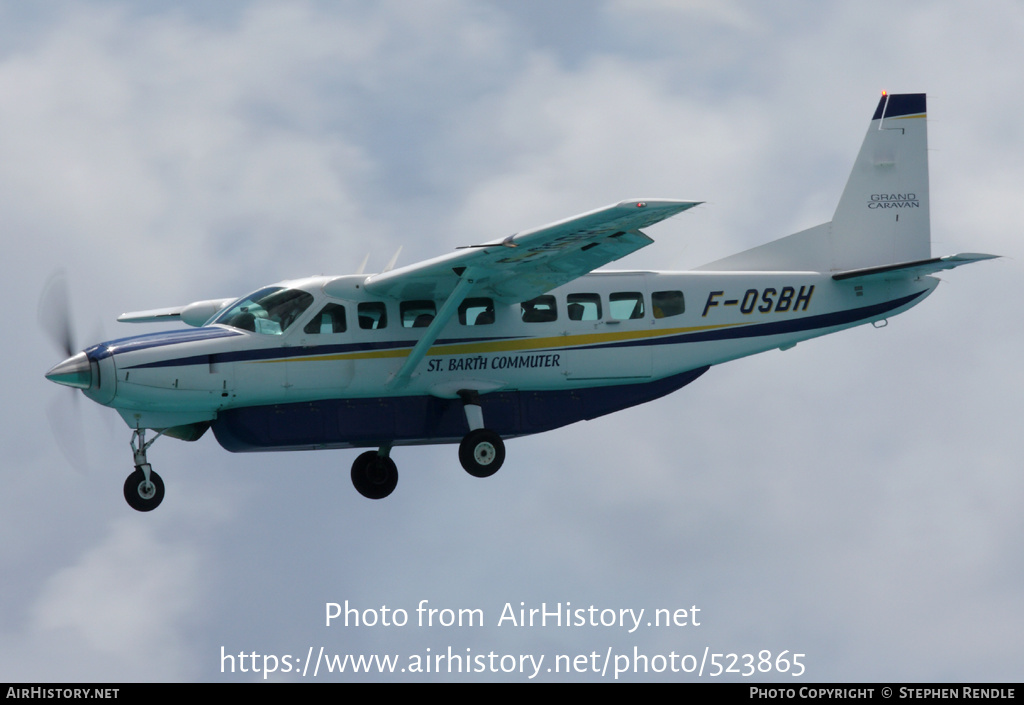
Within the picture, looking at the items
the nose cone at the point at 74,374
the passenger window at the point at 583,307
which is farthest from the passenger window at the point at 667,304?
the nose cone at the point at 74,374

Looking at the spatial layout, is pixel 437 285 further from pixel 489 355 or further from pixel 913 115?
pixel 913 115

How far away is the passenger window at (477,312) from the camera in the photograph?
979 inches

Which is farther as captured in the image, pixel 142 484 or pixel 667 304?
pixel 667 304

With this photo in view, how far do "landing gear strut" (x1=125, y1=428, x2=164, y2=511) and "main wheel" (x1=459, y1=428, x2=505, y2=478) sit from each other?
4.62 meters

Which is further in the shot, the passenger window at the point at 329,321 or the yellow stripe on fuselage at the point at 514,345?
the yellow stripe on fuselage at the point at 514,345

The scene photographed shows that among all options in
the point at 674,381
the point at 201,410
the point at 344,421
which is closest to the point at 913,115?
the point at 674,381

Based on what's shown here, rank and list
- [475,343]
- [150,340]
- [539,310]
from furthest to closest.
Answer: [539,310]
[475,343]
[150,340]

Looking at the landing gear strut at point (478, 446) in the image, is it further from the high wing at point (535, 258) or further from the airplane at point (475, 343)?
the high wing at point (535, 258)

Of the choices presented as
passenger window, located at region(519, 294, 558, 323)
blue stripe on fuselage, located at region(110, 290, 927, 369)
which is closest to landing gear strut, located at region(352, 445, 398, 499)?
blue stripe on fuselage, located at region(110, 290, 927, 369)

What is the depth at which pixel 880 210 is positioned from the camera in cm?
2798

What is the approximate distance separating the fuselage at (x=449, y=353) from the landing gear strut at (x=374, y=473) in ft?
4.17

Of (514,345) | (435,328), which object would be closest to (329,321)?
(435,328)

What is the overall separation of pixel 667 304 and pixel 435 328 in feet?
13.8

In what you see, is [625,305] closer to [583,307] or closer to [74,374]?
[583,307]
